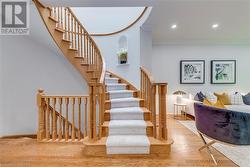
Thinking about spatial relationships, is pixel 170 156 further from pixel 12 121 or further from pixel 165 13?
pixel 12 121

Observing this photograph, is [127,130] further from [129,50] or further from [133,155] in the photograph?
[129,50]

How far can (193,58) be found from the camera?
561 centimetres

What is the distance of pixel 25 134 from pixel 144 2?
165 inches

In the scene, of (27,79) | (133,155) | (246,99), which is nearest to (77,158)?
(133,155)

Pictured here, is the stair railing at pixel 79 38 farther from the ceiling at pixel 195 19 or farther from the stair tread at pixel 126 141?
the stair tread at pixel 126 141

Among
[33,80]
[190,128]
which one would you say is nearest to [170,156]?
[190,128]

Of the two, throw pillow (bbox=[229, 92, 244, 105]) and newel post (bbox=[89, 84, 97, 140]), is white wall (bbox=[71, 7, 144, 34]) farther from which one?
throw pillow (bbox=[229, 92, 244, 105])

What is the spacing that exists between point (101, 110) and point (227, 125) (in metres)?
1.88

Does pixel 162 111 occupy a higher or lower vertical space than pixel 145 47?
lower

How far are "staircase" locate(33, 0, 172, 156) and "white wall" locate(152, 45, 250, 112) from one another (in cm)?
187

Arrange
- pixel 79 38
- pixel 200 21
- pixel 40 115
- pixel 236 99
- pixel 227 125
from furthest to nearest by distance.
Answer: pixel 236 99
pixel 200 21
pixel 79 38
pixel 40 115
pixel 227 125

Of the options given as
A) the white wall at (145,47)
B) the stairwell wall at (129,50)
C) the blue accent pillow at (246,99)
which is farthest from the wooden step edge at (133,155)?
the blue accent pillow at (246,99)

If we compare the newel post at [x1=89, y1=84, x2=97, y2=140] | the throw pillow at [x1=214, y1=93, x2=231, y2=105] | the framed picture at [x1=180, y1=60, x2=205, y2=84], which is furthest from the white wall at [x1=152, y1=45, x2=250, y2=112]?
the newel post at [x1=89, y1=84, x2=97, y2=140]

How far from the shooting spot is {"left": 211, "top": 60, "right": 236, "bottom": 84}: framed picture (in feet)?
18.4
